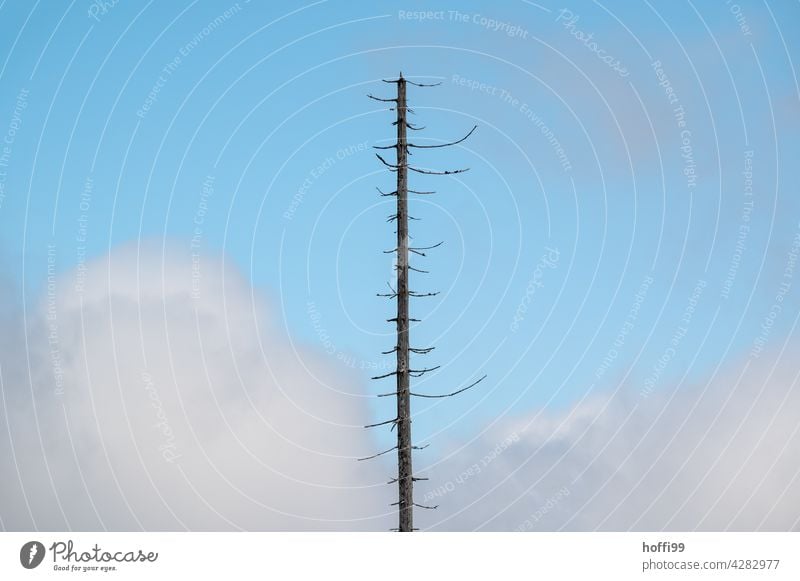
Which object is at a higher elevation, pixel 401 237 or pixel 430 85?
pixel 430 85

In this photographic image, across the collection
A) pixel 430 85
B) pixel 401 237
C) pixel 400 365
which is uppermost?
pixel 430 85
